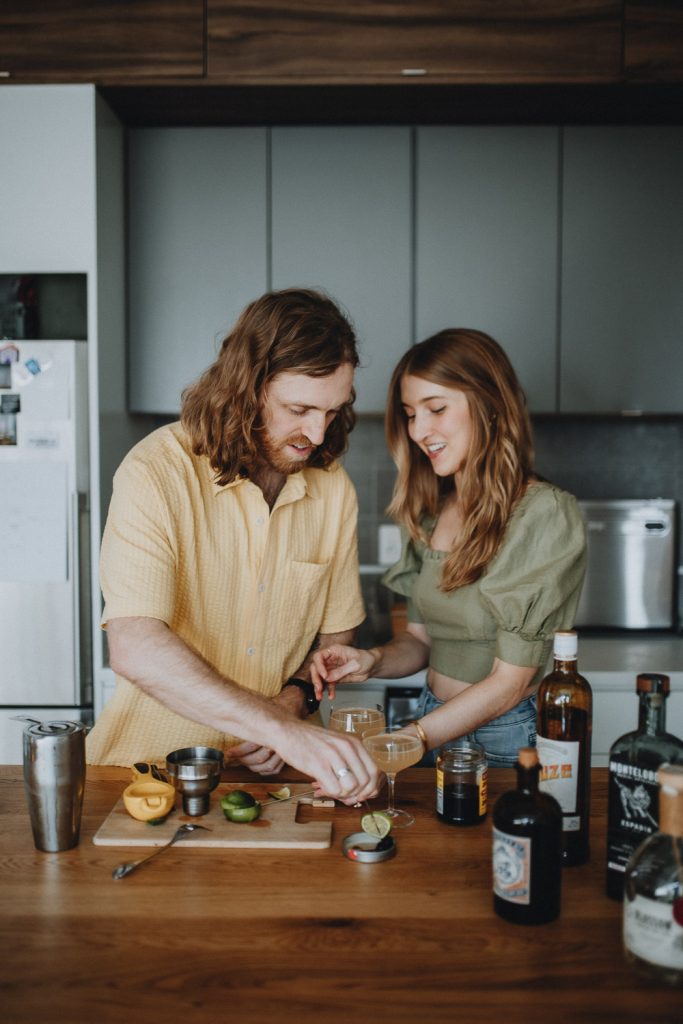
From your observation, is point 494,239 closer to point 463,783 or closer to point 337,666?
point 337,666

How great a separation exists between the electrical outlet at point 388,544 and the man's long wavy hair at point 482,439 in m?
1.52

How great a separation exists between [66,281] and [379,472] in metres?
1.32

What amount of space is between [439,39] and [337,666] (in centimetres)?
190

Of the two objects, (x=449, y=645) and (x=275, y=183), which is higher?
(x=275, y=183)

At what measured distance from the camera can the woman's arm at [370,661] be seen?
1677 mm

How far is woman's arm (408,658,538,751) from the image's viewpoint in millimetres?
1500

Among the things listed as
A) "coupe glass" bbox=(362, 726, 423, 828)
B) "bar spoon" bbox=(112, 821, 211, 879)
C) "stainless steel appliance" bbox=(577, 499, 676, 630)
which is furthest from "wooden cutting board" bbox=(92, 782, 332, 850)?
"stainless steel appliance" bbox=(577, 499, 676, 630)

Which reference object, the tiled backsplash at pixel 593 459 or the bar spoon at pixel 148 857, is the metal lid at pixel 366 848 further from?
the tiled backsplash at pixel 593 459

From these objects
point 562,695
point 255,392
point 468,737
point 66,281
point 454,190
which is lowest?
point 468,737

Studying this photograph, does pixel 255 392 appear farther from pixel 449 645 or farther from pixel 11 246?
pixel 11 246

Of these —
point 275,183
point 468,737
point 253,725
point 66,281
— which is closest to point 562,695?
point 253,725

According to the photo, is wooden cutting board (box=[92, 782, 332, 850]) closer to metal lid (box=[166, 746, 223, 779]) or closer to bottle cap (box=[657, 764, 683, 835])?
metal lid (box=[166, 746, 223, 779])

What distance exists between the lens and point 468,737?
169cm

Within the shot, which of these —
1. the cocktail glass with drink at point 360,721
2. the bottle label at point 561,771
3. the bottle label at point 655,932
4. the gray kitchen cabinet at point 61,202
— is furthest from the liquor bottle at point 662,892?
the gray kitchen cabinet at point 61,202
